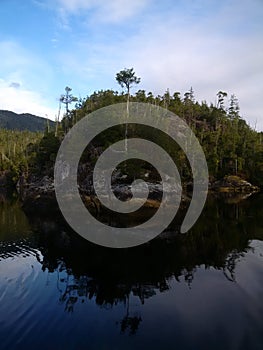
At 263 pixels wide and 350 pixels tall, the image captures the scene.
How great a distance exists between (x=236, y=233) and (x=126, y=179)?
27544 mm

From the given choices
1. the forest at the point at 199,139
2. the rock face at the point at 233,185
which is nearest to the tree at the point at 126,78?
the forest at the point at 199,139

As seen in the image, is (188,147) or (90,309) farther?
(188,147)

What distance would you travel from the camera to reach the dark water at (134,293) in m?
12.9

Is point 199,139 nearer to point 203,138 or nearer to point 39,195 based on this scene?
point 203,138

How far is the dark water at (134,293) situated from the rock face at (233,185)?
160 ft

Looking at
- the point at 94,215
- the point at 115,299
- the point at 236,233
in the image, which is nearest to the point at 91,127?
the point at 94,215

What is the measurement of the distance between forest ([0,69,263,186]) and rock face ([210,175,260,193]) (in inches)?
98.4

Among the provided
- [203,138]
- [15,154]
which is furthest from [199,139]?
[15,154]

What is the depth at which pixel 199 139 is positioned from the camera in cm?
7962

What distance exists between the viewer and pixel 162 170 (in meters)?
60.5

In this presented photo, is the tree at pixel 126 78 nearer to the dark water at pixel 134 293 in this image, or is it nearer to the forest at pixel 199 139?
the forest at pixel 199 139

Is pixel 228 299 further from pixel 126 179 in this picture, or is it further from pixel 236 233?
pixel 126 179

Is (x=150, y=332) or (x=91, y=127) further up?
(x=91, y=127)

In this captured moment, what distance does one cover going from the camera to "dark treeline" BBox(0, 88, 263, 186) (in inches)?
2933
